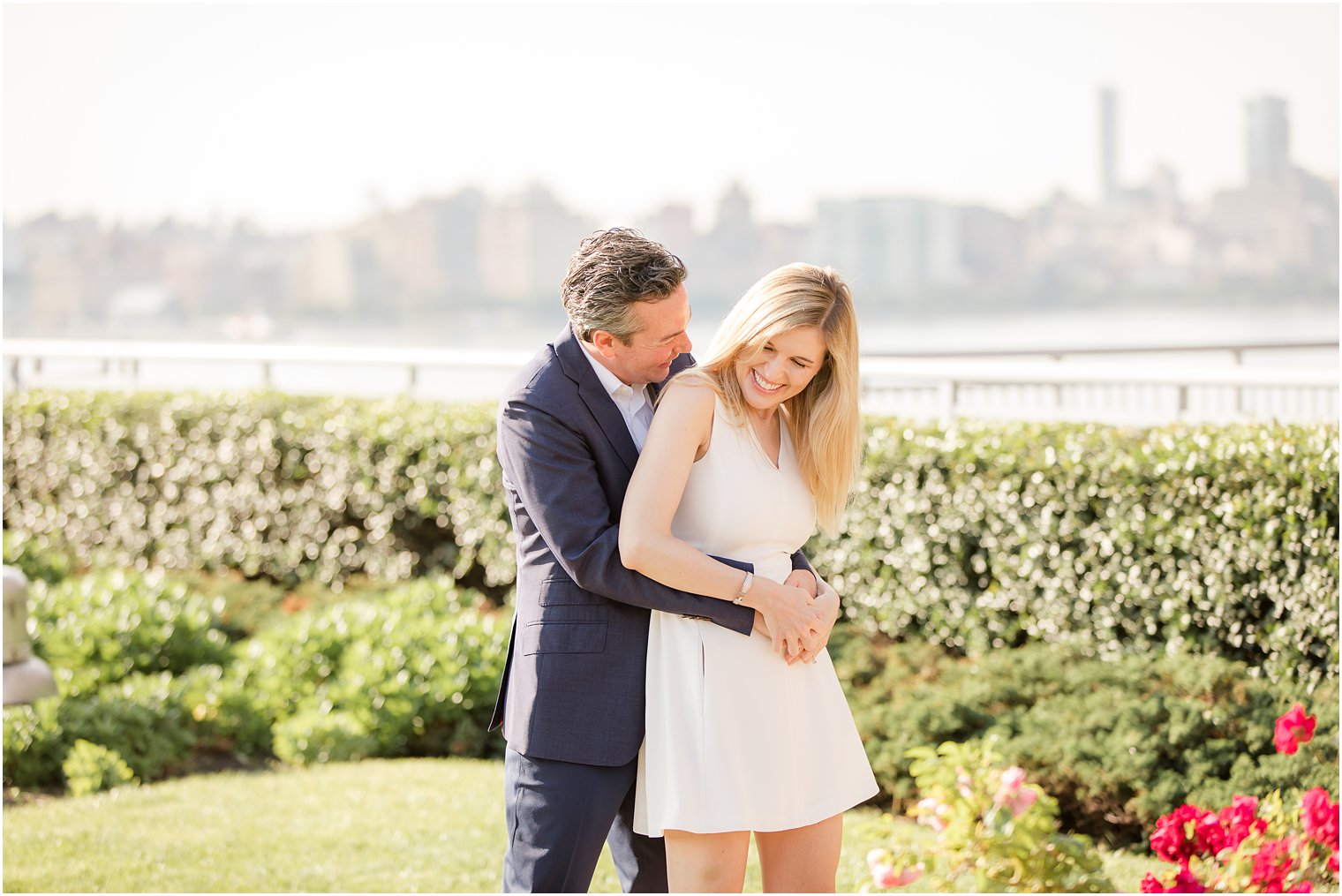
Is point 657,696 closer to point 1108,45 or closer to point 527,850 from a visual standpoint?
point 527,850

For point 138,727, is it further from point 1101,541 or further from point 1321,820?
point 1321,820

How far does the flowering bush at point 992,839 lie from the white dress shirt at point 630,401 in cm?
157

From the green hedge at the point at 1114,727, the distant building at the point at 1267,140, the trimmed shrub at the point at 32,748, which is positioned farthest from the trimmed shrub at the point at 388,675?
the distant building at the point at 1267,140

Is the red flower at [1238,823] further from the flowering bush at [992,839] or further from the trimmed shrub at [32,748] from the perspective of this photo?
the trimmed shrub at [32,748]

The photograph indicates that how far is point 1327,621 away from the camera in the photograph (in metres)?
5.12

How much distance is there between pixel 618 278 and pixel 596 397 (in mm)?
262

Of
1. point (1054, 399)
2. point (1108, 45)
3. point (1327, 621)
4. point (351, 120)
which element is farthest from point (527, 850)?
point (351, 120)

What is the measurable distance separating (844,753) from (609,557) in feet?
2.31

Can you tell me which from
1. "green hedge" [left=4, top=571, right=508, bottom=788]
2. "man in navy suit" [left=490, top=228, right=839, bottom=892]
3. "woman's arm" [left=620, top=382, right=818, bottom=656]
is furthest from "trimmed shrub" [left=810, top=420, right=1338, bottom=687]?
"woman's arm" [left=620, top=382, right=818, bottom=656]

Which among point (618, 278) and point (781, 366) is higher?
point (618, 278)

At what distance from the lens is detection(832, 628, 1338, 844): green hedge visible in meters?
4.80

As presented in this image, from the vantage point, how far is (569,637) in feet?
8.66

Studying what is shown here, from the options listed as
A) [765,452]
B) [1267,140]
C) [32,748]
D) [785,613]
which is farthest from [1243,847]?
[1267,140]

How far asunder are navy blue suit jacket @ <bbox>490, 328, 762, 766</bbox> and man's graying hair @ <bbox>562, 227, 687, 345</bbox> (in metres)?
0.12
